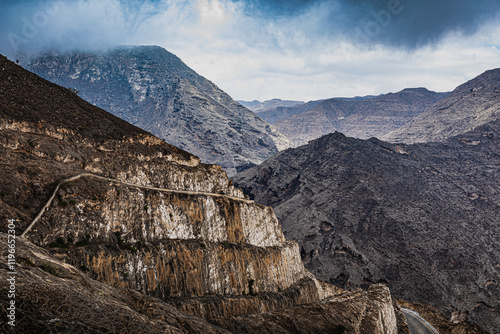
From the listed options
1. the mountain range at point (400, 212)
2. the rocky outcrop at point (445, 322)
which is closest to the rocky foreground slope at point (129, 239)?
the rocky outcrop at point (445, 322)

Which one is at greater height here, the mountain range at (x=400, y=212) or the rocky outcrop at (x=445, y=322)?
the mountain range at (x=400, y=212)

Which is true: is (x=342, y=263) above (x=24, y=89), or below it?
A: below

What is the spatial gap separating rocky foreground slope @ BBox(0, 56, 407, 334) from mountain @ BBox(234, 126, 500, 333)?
204 feet

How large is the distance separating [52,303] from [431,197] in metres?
161

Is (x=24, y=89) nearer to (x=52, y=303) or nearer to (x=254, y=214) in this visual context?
(x=254, y=214)

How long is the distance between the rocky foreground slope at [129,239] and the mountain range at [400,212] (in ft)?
206

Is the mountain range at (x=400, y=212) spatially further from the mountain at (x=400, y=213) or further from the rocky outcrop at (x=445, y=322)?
the rocky outcrop at (x=445, y=322)

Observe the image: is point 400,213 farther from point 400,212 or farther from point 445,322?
point 445,322

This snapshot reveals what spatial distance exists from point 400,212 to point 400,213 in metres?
0.98

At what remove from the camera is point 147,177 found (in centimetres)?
4084

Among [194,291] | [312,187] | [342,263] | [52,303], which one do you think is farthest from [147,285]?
[312,187]

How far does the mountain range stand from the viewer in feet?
344

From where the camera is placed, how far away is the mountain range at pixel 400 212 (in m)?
105

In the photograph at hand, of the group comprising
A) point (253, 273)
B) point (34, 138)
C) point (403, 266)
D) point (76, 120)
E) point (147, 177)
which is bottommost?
point (403, 266)
